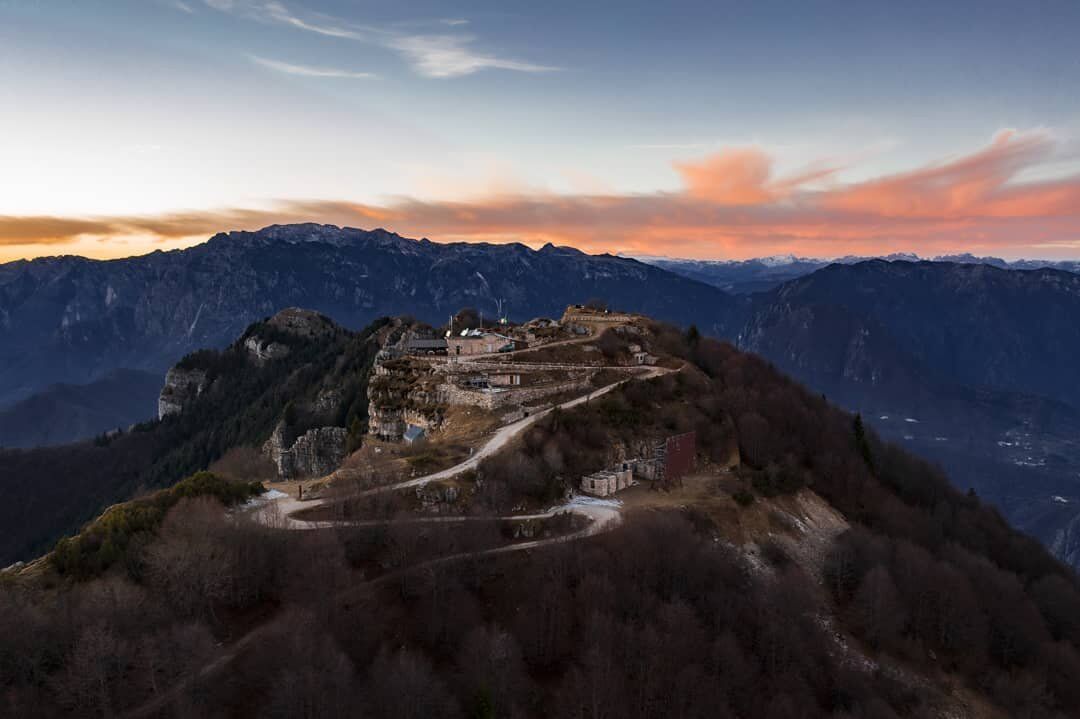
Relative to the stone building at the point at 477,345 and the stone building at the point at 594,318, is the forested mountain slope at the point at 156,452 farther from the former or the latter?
the stone building at the point at 594,318

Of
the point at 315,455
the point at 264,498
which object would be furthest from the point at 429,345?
the point at 264,498

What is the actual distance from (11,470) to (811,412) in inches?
7472

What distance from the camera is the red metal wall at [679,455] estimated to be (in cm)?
6762

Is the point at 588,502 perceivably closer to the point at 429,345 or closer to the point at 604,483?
the point at 604,483

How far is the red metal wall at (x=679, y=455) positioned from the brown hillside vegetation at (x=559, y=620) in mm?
2440

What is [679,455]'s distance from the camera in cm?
6894

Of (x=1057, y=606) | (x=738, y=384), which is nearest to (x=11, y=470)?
(x=738, y=384)

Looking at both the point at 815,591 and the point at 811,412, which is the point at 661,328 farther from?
the point at 815,591

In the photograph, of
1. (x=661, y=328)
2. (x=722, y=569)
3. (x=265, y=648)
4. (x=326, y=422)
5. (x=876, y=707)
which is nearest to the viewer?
(x=265, y=648)

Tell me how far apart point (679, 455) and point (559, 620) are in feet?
96.1

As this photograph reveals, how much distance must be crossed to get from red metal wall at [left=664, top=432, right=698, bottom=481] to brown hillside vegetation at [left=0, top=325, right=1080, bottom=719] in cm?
244

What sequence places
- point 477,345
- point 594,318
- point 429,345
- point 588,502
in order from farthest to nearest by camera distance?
point 594,318
point 429,345
point 477,345
point 588,502

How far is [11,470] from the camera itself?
177 metres

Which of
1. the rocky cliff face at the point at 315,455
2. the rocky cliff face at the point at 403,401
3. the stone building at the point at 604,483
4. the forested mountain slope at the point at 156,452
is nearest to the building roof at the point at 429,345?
the rocky cliff face at the point at 403,401
